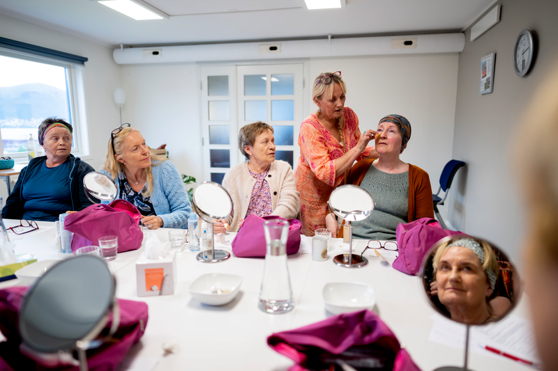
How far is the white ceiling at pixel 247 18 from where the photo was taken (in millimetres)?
3672

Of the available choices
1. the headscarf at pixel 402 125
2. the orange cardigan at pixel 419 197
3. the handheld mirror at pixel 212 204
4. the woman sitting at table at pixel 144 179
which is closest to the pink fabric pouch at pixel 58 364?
the handheld mirror at pixel 212 204

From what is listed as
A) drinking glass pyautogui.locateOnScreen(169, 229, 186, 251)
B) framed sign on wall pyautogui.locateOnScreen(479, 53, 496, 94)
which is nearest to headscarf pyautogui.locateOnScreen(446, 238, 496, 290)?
drinking glass pyautogui.locateOnScreen(169, 229, 186, 251)

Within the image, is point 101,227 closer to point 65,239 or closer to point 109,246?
point 109,246

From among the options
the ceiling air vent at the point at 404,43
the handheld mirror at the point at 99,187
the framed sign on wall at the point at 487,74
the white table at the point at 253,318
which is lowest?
the white table at the point at 253,318

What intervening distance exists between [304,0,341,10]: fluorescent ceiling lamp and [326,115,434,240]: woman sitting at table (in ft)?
7.24

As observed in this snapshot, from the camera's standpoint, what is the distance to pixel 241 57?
5246 millimetres

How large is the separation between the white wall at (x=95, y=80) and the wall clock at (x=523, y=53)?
5376 mm

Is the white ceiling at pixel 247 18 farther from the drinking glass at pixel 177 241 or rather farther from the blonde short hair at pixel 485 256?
the blonde short hair at pixel 485 256

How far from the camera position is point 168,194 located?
2.35 metres

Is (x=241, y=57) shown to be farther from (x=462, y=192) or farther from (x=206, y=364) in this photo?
(x=206, y=364)

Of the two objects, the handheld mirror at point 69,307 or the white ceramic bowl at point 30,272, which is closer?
the handheld mirror at point 69,307

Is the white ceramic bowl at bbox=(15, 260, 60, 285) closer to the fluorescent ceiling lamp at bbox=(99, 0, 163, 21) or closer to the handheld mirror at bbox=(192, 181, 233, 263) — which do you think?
the handheld mirror at bbox=(192, 181, 233, 263)

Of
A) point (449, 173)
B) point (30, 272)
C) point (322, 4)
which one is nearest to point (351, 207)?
point (30, 272)

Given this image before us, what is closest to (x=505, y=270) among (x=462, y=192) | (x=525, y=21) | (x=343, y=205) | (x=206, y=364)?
(x=206, y=364)
